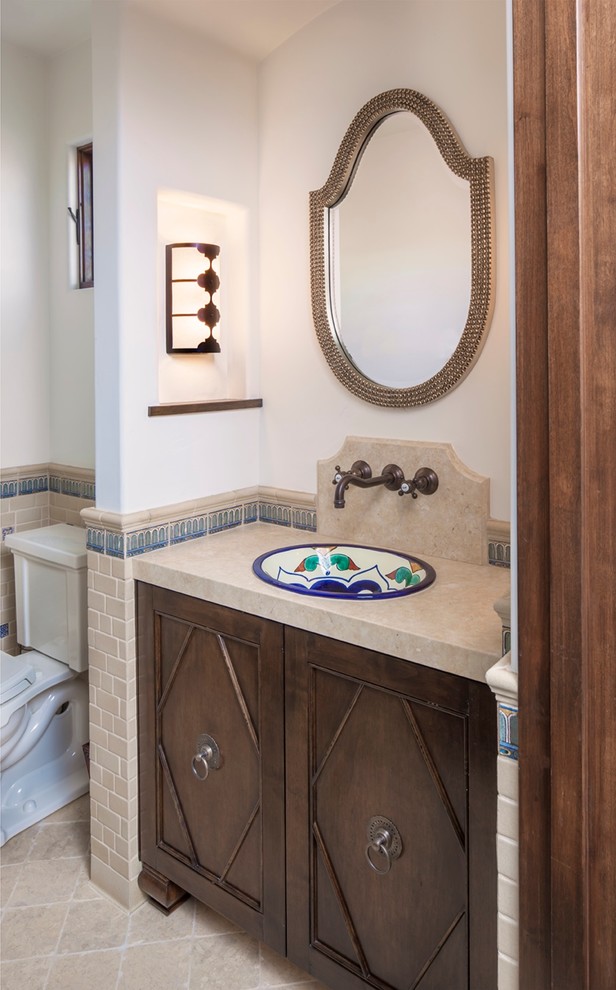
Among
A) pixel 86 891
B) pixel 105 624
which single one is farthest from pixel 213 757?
pixel 86 891

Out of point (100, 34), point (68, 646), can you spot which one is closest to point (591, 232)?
point (100, 34)

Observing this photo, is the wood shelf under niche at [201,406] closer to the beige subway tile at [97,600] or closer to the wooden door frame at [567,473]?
the beige subway tile at [97,600]

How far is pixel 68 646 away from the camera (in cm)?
247

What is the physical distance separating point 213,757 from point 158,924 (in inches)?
22.4

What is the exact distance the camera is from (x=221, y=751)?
1.86 meters

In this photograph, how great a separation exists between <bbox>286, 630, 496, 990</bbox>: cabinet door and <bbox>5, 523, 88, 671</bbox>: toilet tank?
3.37 ft

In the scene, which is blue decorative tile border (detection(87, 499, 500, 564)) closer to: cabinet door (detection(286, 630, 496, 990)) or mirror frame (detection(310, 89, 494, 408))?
mirror frame (detection(310, 89, 494, 408))

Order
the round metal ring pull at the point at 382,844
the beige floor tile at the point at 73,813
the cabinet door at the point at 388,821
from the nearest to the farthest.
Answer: the cabinet door at the point at 388,821 < the round metal ring pull at the point at 382,844 < the beige floor tile at the point at 73,813

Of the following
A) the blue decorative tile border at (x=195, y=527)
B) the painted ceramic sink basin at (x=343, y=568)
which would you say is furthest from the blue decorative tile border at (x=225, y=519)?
the painted ceramic sink basin at (x=343, y=568)

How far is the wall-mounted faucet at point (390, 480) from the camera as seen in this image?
1970 mm

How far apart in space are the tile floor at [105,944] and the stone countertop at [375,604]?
950mm

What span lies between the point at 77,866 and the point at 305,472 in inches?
55.1

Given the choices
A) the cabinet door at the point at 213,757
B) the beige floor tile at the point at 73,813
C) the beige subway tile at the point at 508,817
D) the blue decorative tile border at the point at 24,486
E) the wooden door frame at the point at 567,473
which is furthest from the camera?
the blue decorative tile border at the point at 24,486

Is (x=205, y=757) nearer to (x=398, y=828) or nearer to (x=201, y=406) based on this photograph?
(x=398, y=828)
